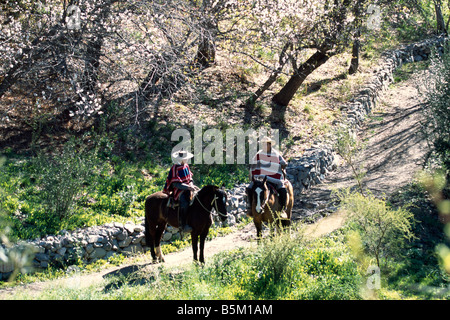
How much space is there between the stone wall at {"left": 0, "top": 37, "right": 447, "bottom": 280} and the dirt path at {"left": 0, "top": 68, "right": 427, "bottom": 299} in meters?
0.47

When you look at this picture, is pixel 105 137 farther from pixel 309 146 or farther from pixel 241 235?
pixel 309 146

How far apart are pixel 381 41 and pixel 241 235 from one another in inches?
693

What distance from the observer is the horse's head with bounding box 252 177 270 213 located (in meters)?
9.90

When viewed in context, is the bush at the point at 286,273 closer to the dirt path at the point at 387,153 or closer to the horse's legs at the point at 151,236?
the horse's legs at the point at 151,236

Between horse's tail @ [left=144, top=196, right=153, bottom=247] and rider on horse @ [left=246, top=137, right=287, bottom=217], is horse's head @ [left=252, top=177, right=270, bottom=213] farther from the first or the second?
horse's tail @ [left=144, top=196, right=153, bottom=247]

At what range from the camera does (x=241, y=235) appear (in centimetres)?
1275

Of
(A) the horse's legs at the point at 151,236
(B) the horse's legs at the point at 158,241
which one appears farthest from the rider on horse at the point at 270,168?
(A) the horse's legs at the point at 151,236

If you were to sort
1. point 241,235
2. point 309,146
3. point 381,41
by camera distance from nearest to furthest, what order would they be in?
point 241,235 → point 309,146 → point 381,41

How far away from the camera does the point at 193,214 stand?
→ 9.89 m

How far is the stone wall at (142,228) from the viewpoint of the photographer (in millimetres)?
10032

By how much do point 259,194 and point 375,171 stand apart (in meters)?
7.48
